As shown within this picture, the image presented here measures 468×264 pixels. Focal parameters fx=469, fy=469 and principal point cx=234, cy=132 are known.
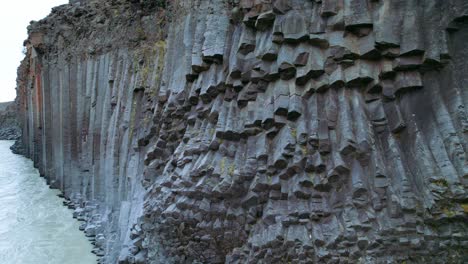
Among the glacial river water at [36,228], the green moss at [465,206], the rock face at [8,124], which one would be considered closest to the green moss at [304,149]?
the green moss at [465,206]

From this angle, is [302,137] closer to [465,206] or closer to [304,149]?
→ [304,149]

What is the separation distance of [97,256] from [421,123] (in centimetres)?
795

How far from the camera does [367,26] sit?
6008 millimetres

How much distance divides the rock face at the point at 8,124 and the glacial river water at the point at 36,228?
1457 cm

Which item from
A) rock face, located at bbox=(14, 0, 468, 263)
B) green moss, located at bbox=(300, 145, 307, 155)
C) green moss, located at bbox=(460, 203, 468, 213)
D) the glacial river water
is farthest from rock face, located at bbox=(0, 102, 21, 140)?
A: green moss, located at bbox=(460, 203, 468, 213)

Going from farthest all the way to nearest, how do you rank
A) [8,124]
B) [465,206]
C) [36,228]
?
[8,124]
[36,228]
[465,206]

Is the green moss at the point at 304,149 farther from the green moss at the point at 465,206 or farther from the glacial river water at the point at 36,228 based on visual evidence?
the glacial river water at the point at 36,228

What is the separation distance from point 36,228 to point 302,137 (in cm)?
976

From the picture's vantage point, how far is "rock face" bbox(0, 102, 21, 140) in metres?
32.5

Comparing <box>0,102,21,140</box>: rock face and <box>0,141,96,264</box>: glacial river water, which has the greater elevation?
<box>0,102,21,140</box>: rock face

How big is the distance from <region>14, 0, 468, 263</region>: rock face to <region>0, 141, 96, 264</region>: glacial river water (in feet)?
6.20

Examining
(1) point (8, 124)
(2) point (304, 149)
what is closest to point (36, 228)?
(2) point (304, 149)

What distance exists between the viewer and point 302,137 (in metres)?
6.19

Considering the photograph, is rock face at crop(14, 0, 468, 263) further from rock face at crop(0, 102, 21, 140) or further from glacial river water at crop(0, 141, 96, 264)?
rock face at crop(0, 102, 21, 140)
